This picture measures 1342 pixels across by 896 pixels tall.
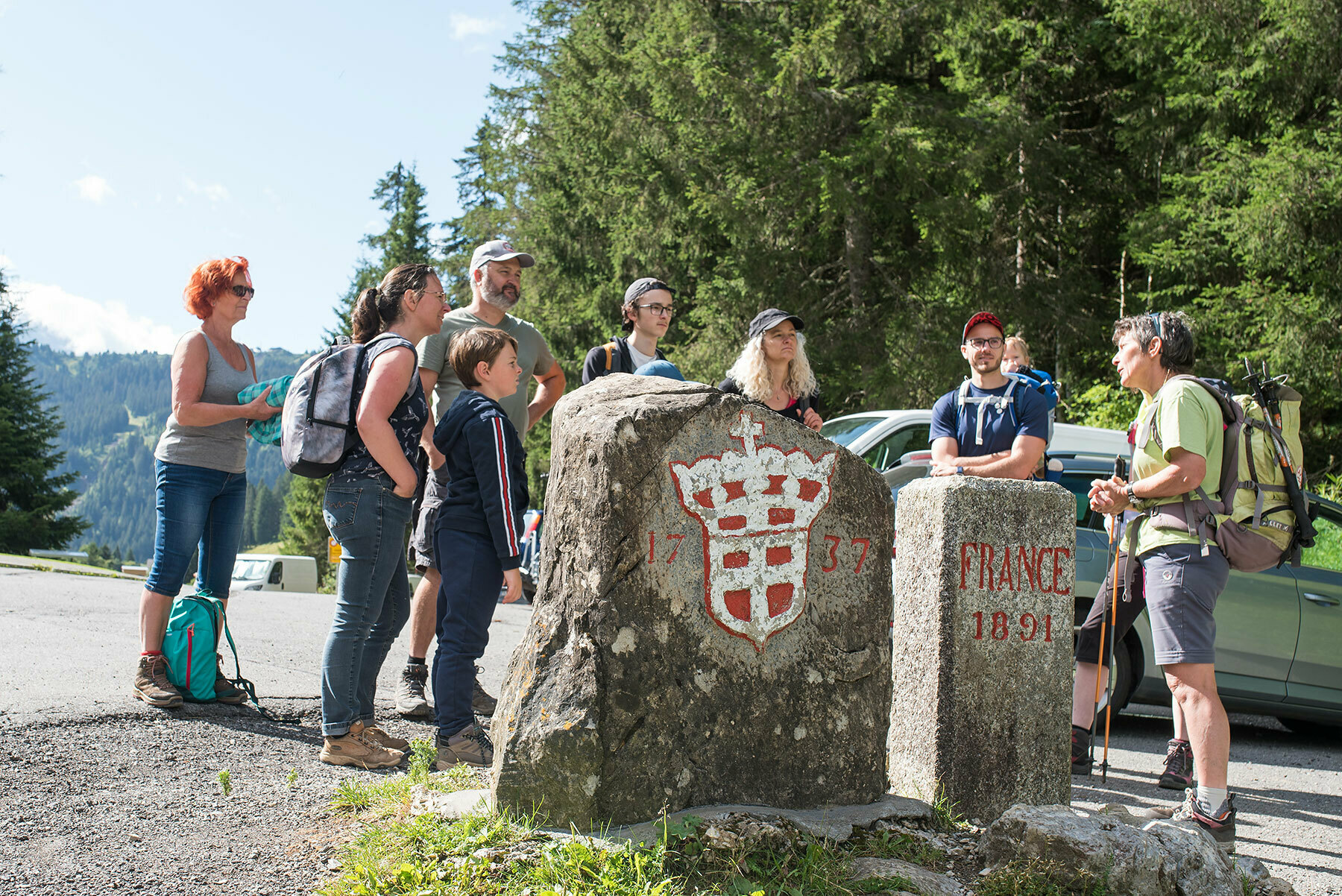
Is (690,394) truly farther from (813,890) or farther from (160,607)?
(160,607)

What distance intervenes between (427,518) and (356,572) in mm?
806

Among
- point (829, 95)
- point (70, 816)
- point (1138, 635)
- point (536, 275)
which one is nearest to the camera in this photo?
point (70, 816)

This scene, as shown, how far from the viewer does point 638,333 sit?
487 cm

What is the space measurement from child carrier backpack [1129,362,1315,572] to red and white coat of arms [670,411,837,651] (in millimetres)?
1520

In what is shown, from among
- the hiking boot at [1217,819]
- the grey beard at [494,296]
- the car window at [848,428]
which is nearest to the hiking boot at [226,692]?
the grey beard at [494,296]

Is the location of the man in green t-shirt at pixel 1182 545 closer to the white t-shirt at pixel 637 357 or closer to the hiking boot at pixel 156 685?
the white t-shirt at pixel 637 357

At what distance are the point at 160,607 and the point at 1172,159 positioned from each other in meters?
16.7

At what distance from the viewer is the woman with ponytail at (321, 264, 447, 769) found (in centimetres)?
396

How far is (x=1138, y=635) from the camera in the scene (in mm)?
6082

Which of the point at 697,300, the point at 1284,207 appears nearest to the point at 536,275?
the point at 697,300

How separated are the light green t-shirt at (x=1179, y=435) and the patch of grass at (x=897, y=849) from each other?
1596mm

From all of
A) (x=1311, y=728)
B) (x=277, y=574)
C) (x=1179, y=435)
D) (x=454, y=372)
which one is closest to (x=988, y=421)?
(x=1179, y=435)

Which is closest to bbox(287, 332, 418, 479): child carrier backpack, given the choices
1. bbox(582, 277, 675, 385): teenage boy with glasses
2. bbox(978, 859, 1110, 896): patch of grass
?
bbox(582, 277, 675, 385): teenage boy with glasses

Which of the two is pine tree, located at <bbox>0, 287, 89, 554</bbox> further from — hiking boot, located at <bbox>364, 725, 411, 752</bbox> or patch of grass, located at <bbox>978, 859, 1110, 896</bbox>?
patch of grass, located at <bbox>978, 859, 1110, 896</bbox>
